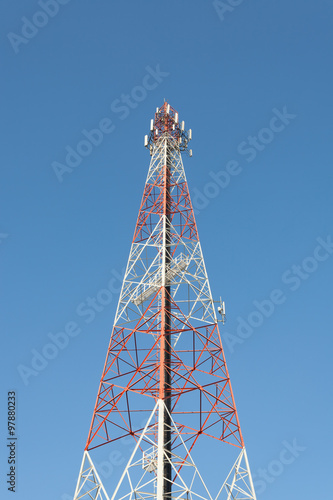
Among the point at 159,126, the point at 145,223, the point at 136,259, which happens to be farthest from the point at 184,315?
the point at 159,126

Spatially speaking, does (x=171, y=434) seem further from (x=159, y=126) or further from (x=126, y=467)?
(x=159, y=126)

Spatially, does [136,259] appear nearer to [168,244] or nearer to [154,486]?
[168,244]

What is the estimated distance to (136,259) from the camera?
4106cm

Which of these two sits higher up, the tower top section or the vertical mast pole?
the tower top section

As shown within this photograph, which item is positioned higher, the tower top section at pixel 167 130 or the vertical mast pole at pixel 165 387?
the tower top section at pixel 167 130

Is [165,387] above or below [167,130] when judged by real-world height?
below

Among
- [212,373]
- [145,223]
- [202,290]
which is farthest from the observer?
[145,223]

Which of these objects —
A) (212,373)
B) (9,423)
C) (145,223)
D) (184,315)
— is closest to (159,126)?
(145,223)

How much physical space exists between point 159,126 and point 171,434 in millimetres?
27583

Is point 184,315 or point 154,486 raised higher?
point 184,315

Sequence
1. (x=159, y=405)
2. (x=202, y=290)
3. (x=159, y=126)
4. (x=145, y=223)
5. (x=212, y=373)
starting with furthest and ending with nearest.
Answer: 1. (x=159, y=126)
2. (x=145, y=223)
3. (x=202, y=290)
4. (x=212, y=373)
5. (x=159, y=405)

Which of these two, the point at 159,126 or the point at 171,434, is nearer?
the point at 171,434

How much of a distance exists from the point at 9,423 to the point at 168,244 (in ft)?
53.9

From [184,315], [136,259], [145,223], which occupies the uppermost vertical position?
[145,223]
